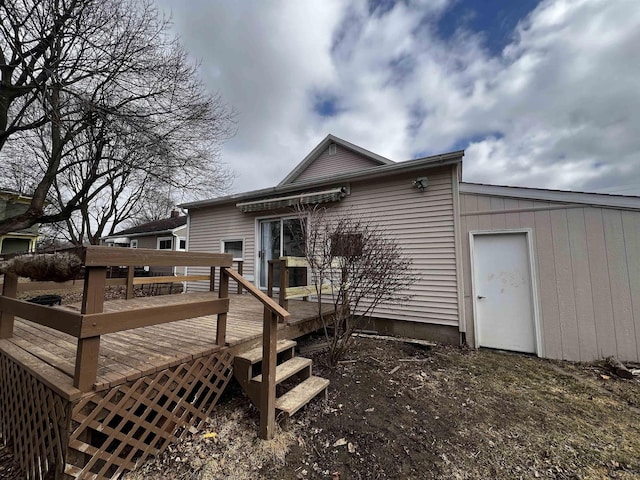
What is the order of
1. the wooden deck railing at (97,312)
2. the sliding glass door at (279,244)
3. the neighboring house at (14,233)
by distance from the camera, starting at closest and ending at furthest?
the wooden deck railing at (97,312)
the sliding glass door at (279,244)
the neighboring house at (14,233)

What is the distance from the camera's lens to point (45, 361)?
2254mm

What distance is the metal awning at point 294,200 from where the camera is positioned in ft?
19.6

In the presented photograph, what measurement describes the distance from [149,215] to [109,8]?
23.0m

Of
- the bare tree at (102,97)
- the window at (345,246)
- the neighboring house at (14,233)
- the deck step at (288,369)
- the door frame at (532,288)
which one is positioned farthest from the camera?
the neighboring house at (14,233)

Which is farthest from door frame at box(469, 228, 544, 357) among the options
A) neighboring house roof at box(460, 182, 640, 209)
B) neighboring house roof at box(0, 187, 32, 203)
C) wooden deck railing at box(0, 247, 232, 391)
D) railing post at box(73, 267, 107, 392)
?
neighboring house roof at box(0, 187, 32, 203)

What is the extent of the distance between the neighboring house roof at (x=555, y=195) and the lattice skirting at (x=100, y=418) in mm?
4834

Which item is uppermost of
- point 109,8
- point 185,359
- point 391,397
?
point 109,8

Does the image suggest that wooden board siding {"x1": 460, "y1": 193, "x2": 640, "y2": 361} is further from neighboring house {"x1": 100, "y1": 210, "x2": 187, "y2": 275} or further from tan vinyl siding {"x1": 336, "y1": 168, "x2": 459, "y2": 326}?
neighboring house {"x1": 100, "y1": 210, "x2": 187, "y2": 275}

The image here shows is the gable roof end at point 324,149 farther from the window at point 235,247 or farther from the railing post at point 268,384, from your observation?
the railing post at point 268,384

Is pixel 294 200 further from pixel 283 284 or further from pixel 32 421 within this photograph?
pixel 32 421

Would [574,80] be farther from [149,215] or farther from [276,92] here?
[149,215]

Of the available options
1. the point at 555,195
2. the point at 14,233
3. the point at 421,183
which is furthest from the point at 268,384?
the point at 14,233

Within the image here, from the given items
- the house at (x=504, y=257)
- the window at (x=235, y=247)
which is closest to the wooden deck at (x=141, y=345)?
the house at (x=504, y=257)

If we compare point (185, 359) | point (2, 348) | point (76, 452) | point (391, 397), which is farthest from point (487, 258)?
point (2, 348)
